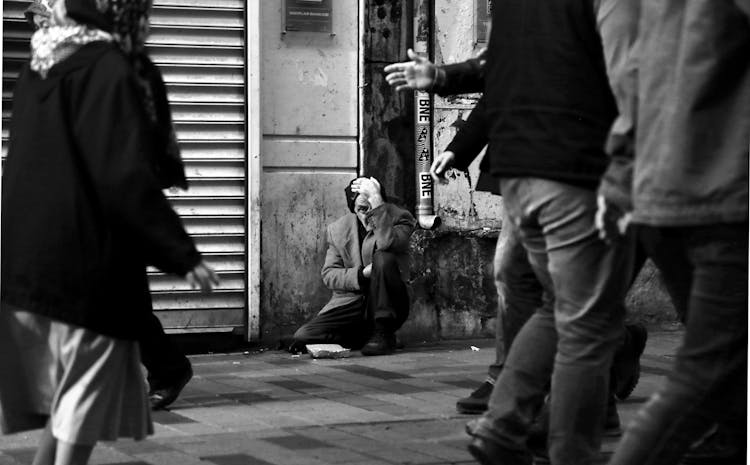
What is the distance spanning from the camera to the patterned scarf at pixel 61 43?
4.15m

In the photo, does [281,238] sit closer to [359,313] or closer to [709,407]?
[359,313]

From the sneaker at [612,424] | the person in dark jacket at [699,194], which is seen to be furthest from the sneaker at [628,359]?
the person in dark jacket at [699,194]

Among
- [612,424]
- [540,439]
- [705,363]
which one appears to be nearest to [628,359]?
[612,424]

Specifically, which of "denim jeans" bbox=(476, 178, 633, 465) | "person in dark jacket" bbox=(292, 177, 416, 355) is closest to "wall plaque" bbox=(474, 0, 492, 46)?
"person in dark jacket" bbox=(292, 177, 416, 355)

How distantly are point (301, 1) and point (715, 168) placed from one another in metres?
6.52

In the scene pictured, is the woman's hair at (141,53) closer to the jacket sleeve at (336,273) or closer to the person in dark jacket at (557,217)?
the person in dark jacket at (557,217)

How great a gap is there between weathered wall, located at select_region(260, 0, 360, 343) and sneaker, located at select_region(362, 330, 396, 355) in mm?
686

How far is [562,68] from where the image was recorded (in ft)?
15.0

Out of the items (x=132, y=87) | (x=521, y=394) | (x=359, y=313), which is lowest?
(x=359, y=313)

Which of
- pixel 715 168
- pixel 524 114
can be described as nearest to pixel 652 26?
pixel 715 168

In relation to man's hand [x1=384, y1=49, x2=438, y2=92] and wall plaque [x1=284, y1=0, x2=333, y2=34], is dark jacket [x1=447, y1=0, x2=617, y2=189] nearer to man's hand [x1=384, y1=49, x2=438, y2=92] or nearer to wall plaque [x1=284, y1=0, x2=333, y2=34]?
man's hand [x1=384, y1=49, x2=438, y2=92]

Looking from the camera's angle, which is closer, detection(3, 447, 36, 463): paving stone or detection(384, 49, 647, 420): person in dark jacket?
detection(384, 49, 647, 420): person in dark jacket

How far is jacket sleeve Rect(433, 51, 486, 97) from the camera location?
208 inches

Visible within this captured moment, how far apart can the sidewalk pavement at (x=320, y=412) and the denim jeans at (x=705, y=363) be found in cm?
182
